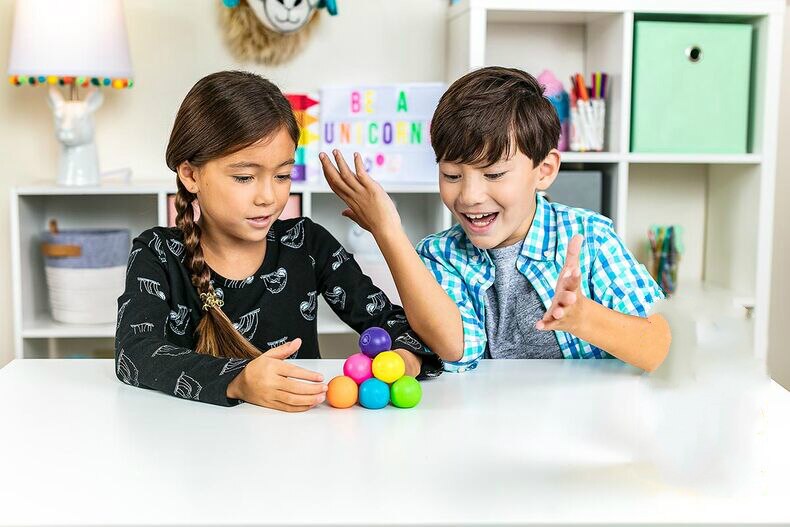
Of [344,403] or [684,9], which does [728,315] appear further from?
[684,9]

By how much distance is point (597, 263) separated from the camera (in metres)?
1.41

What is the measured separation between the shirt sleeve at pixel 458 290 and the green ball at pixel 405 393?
22 centimetres

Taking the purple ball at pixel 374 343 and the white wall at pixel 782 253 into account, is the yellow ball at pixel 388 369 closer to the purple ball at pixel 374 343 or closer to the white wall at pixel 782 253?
the purple ball at pixel 374 343

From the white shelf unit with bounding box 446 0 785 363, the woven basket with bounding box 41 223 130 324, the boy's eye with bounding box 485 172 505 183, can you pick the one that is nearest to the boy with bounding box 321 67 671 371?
the boy's eye with bounding box 485 172 505 183

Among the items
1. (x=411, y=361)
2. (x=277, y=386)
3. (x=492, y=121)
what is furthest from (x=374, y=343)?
(x=492, y=121)

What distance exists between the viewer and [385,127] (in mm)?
2510

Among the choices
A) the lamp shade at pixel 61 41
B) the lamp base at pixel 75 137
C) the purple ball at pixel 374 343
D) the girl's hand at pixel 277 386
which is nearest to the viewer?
the girl's hand at pixel 277 386

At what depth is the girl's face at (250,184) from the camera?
1345mm

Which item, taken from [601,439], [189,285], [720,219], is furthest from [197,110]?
[720,219]

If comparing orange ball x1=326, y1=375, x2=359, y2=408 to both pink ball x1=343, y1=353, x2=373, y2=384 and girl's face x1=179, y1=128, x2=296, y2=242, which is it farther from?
girl's face x1=179, y1=128, x2=296, y2=242

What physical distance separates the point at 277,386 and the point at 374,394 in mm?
109

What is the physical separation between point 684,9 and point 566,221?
1.19m

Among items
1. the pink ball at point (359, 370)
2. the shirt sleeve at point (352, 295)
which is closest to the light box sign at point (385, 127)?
the shirt sleeve at point (352, 295)

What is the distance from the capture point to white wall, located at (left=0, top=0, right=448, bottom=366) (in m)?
2.68
